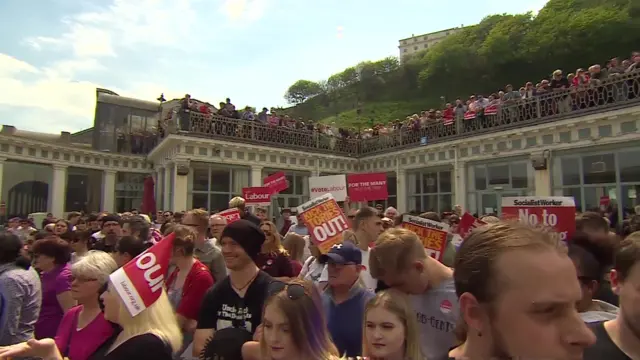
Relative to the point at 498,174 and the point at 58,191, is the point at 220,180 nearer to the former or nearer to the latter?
the point at 58,191

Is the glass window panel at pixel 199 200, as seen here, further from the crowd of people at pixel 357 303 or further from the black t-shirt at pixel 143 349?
the black t-shirt at pixel 143 349

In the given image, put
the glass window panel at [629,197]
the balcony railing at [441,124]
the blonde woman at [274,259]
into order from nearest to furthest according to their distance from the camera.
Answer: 1. the blonde woman at [274,259]
2. the glass window panel at [629,197]
3. the balcony railing at [441,124]

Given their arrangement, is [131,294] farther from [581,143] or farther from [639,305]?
[581,143]

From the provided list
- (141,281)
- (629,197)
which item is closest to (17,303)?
(141,281)

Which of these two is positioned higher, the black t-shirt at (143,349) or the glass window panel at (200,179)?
the glass window panel at (200,179)

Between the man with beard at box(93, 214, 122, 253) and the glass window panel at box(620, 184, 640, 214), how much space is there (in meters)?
12.7

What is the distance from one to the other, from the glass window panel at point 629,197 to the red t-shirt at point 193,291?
41.3 feet

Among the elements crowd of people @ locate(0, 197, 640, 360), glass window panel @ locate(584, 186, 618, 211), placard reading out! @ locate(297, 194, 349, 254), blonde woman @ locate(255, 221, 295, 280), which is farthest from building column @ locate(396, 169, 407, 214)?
crowd of people @ locate(0, 197, 640, 360)

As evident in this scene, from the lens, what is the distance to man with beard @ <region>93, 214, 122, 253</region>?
6898 mm

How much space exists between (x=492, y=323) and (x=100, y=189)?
69.2ft

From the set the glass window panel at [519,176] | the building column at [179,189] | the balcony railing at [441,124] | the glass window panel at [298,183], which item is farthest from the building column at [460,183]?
the building column at [179,189]

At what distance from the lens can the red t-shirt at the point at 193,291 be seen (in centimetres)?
414

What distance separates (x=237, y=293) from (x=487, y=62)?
51.7 metres

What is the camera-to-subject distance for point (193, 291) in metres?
4.22
